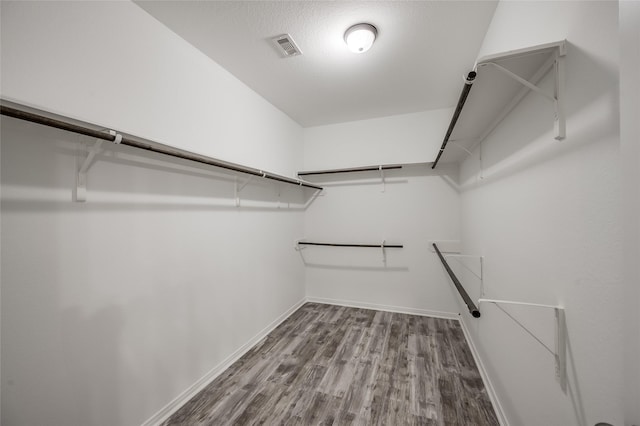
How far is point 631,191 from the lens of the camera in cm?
43

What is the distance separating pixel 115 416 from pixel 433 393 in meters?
1.97

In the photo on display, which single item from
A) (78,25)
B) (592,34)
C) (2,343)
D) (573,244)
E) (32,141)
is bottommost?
(2,343)

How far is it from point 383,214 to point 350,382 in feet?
6.47

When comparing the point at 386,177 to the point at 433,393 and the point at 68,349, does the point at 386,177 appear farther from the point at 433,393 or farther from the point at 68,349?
the point at 68,349

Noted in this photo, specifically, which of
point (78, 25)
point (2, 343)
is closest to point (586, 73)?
point (78, 25)

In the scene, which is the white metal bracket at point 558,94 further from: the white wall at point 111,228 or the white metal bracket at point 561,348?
the white wall at point 111,228

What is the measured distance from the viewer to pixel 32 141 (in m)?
1.03

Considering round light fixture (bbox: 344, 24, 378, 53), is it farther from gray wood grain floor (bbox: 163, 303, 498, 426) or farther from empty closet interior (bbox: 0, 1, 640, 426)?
gray wood grain floor (bbox: 163, 303, 498, 426)

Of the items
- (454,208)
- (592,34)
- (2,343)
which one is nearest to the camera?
(592,34)

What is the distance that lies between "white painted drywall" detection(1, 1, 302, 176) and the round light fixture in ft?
3.68

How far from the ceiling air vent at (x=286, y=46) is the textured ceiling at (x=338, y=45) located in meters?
0.04

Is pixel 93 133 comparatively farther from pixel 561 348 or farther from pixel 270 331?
pixel 270 331

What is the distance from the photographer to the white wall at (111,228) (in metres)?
1.00

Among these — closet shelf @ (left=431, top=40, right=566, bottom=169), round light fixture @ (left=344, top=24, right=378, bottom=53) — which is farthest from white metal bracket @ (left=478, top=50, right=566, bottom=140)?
round light fixture @ (left=344, top=24, right=378, bottom=53)
